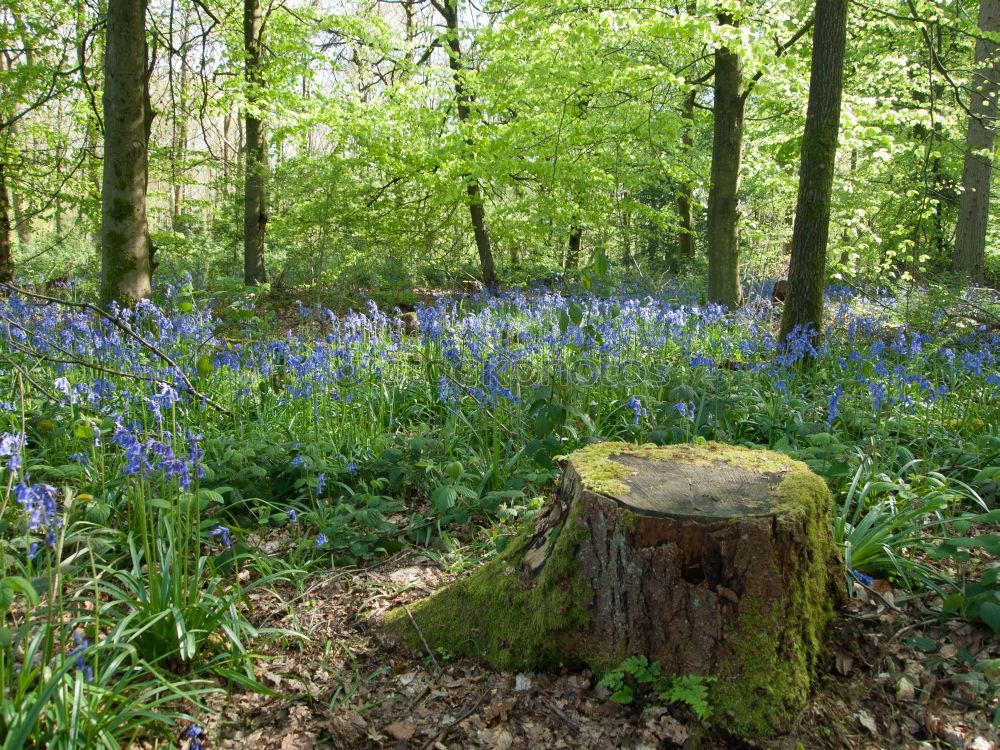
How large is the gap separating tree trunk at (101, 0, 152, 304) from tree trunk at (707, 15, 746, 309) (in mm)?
6390

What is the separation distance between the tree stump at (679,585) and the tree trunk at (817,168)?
3439 mm

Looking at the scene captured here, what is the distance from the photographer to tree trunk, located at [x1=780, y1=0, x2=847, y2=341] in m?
5.02

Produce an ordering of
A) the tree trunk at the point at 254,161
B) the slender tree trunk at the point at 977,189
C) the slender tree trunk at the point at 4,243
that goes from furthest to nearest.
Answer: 1. the slender tree trunk at the point at 977,189
2. the tree trunk at the point at 254,161
3. the slender tree trunk at the point at 4,243

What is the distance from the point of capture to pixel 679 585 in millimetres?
1944

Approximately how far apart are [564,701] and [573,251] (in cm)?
1271

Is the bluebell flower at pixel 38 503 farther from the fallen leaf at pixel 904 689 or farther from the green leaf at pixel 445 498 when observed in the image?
the fallen leaf at pixel 904 689

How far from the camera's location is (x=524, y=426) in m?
4.05

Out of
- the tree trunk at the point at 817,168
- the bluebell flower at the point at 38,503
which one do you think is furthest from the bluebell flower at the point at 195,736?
the tree trunk at the point at 817,168

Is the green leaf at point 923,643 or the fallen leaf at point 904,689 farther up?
the green leaf at point 923,643

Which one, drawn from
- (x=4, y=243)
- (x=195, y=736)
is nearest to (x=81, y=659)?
(x=195, y=736)

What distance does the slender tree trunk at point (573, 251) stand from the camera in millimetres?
12270

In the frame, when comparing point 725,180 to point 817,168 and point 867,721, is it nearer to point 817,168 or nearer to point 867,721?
point 817,168

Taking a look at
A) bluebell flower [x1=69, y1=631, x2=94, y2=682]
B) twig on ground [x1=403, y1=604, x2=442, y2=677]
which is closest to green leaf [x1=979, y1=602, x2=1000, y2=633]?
twig on ground [x1=403, y1=604, x2=442, y2=677]

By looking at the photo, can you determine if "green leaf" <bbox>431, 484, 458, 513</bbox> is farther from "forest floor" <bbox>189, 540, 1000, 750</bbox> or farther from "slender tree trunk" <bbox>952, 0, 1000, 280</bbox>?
"slender tree trunk" <bbox>952, 0, 1000, 280</bbox>
